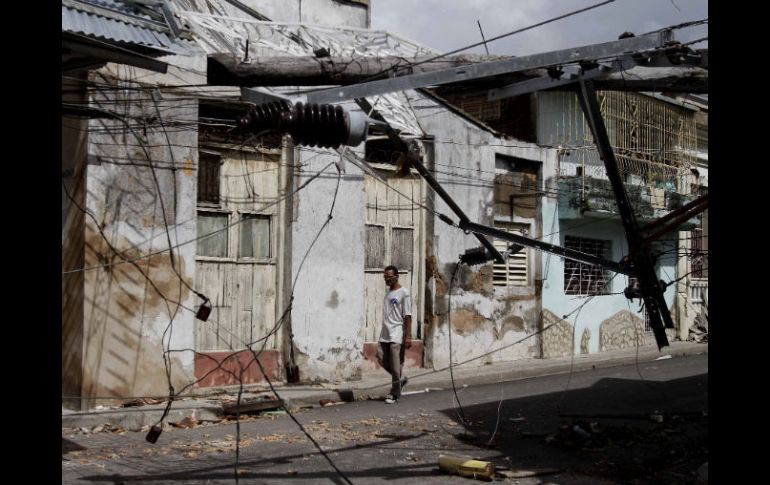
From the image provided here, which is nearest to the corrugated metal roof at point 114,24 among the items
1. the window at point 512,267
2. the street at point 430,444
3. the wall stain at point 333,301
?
the street at point 430,444

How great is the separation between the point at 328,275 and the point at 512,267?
250 inches

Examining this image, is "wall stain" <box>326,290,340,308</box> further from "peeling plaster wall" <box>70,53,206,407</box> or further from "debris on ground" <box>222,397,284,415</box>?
"debris on ground" <box>222,397,284,415</box>

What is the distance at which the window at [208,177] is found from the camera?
12633 millimetres

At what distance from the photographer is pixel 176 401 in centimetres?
1134

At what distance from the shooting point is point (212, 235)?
1258cm

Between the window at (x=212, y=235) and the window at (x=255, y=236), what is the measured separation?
0.34m

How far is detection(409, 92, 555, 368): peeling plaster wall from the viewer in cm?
1631

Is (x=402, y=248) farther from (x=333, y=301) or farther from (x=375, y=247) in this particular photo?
(x=333, y=301)

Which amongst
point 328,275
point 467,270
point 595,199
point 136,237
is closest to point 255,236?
point 328,275

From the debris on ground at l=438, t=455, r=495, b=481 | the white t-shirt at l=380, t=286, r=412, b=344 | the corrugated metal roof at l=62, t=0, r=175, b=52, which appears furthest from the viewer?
the white t-shirt at l=380, t=286, r=412, b=344

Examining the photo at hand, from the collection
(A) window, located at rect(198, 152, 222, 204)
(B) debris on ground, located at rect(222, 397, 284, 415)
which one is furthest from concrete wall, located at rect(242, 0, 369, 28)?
(B) debris on ground, located at rect(222, 397, 284, 415)

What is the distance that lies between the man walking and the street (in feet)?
1.38
